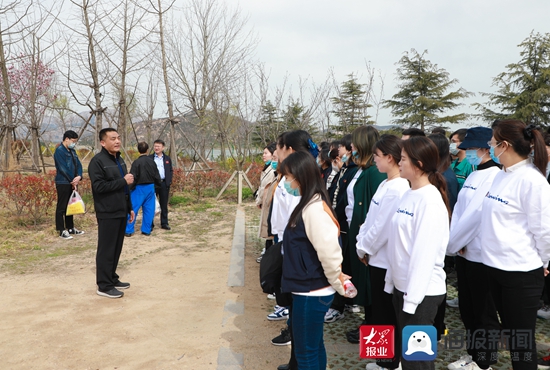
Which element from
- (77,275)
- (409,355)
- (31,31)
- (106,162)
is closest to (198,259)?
(77,275)

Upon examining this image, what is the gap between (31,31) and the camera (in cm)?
987

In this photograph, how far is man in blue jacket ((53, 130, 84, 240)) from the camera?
22.8ft

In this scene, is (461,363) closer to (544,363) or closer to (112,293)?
(544,363)

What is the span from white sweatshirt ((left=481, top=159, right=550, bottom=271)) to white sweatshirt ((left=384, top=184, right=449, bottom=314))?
1.51 feet

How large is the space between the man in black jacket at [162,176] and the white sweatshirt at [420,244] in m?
6.47

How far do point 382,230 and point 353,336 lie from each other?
4.03 feet

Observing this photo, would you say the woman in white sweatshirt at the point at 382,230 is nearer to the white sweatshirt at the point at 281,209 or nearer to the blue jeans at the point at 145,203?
the white sweatshirt at the point at 281,209

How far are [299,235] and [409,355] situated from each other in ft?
2.94

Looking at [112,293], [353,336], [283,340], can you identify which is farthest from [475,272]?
[112,293]

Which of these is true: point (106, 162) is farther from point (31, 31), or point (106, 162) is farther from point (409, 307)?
point (31, 31)

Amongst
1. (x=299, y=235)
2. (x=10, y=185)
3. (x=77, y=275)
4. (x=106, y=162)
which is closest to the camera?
(x=299, y=235)

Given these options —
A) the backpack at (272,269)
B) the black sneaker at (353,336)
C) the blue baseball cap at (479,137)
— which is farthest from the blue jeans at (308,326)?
the blue baseball cap at (479,137)

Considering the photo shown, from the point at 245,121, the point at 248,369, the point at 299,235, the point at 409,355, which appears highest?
the point at 245,121

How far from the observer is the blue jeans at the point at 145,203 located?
760cm
